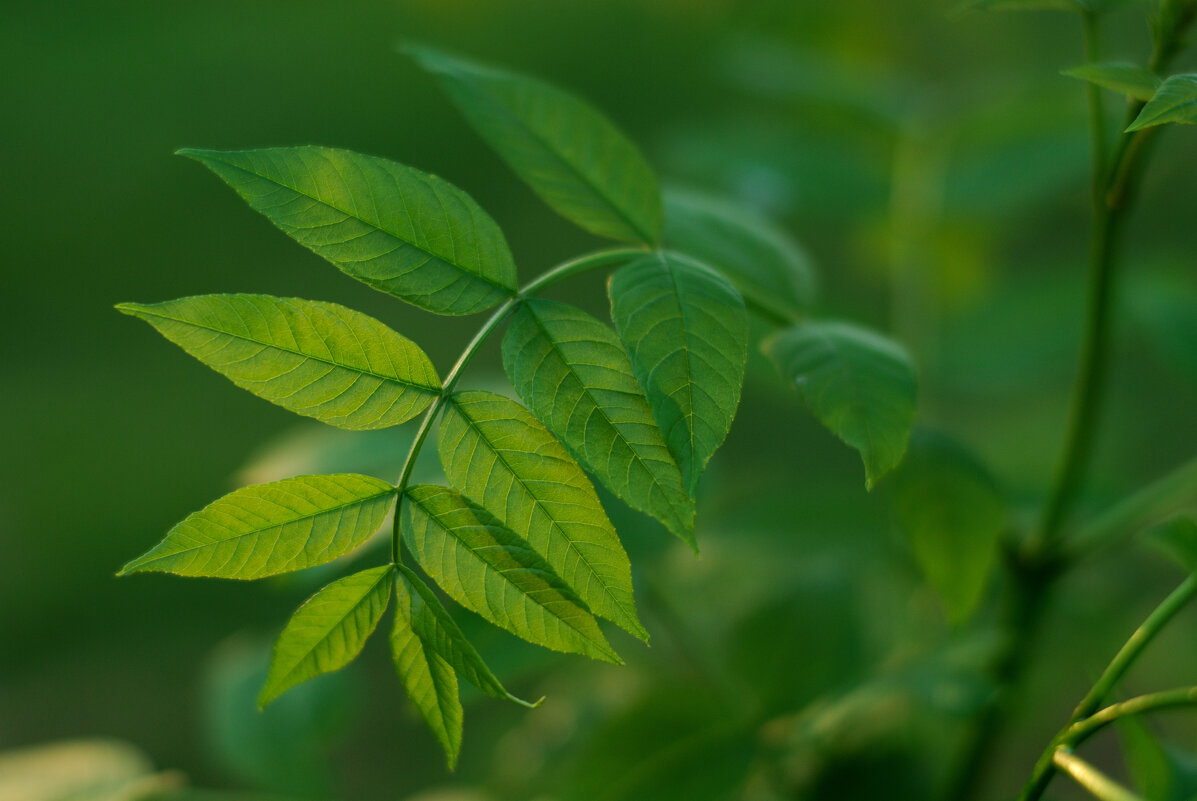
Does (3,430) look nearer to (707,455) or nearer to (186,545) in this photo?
(186,545)

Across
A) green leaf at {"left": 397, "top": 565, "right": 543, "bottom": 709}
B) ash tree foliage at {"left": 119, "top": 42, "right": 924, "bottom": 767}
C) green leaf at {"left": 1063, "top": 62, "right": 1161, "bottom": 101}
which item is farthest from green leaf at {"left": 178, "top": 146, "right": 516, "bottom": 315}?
green leaf at {"left": 1063, "top": 62, "right": 1161, "bottom": 101}

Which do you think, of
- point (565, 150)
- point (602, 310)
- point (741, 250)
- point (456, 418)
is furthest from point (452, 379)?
point (602, 310)

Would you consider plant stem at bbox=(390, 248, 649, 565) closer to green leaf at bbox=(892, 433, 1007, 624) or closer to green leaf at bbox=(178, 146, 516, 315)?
green leaf at bbox=(178, 146, 516, 315)

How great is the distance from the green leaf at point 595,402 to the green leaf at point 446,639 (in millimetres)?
80

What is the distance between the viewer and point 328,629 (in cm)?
38

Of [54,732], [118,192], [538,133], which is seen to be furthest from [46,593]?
[538,133]

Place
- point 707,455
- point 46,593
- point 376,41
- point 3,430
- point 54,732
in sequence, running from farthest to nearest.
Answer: point 376,41 < point 3,430 < point 46,593 < point 54,732 < point 707,455

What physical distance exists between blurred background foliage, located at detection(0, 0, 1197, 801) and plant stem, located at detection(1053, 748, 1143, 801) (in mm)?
190

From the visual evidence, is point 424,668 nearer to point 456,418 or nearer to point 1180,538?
point 456,418

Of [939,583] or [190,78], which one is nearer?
[939,583]

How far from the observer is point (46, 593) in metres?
1.73

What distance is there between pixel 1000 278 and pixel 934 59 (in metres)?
0.78

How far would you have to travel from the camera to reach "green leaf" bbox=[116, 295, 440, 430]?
35 cm

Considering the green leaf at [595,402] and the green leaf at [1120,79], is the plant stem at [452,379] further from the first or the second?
the green leaf at [1120,79]
